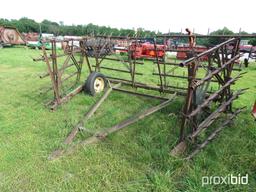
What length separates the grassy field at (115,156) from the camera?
2.47 metres

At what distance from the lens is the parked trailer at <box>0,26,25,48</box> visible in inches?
800

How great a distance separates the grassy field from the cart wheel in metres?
1.03

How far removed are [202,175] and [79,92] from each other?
12.8 feet

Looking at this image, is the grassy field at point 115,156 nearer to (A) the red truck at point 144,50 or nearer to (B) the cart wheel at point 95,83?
(B) the cart wheel at point 95,83

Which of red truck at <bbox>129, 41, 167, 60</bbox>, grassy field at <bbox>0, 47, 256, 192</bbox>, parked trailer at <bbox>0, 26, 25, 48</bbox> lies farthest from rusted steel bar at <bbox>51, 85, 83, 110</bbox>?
parked trailer at <bbox>0, 26, 25, 48</bbox>

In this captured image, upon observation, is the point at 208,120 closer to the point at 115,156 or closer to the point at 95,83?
the point at 115,156

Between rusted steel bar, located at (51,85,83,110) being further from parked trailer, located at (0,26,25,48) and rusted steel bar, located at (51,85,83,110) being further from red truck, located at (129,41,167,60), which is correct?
parked trailer, located at (0,26,25,48)

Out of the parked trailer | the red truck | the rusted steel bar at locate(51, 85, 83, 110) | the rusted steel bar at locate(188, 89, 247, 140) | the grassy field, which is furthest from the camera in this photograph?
the parked trailer

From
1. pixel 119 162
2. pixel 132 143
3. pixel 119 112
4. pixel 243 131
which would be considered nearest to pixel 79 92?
pixel 119 112

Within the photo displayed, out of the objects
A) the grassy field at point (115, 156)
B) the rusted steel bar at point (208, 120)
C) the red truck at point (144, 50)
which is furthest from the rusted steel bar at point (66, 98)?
the rusted steel bar at point (208, 120)

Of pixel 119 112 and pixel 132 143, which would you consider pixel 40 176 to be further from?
pixel 119 112

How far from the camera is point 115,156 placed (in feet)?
9.75

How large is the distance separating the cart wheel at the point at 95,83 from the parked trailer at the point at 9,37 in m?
18.3

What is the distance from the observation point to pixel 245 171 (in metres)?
2.66
